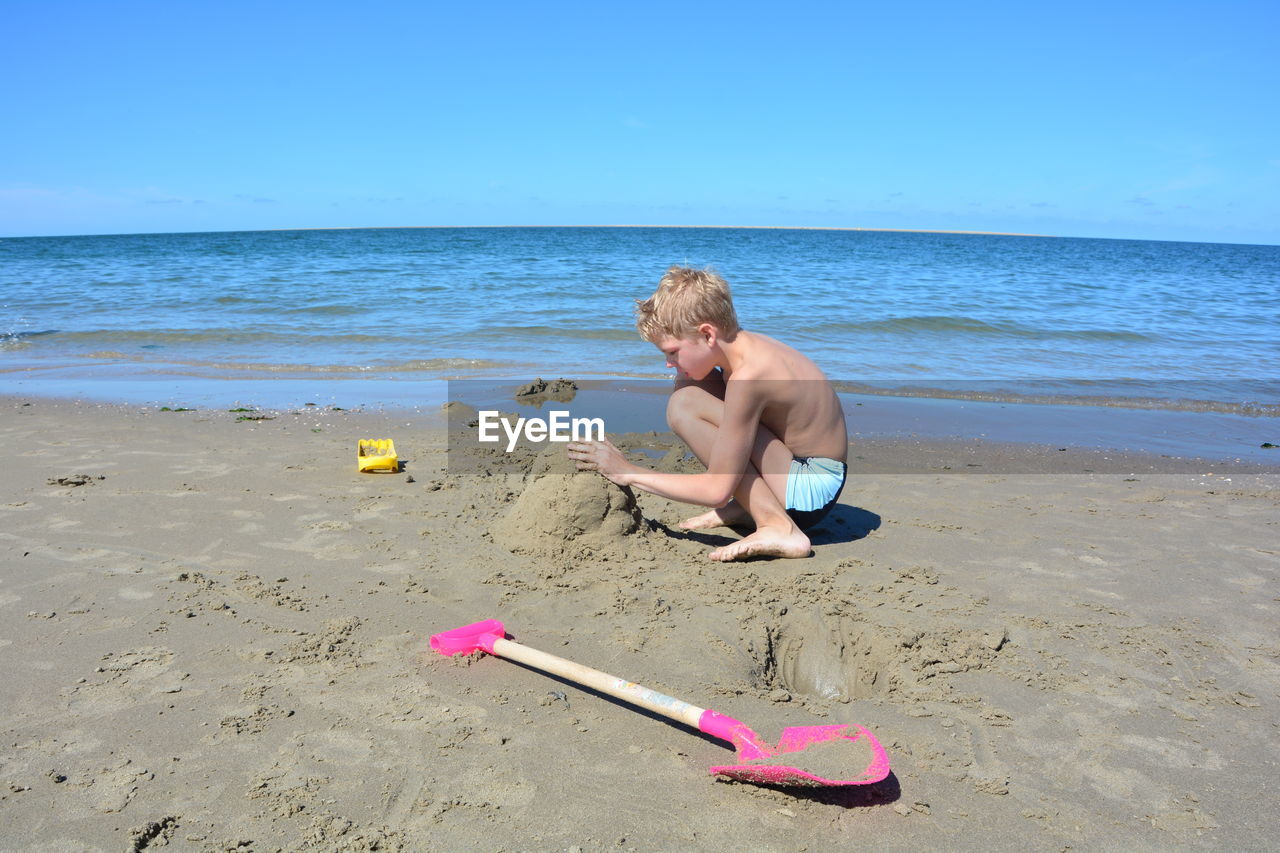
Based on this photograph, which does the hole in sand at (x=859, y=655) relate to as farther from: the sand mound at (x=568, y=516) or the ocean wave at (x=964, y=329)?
the ocean wave at (x=964, y=329)

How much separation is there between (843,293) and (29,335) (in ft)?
44.3

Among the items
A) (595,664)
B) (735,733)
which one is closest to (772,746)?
(735,733)

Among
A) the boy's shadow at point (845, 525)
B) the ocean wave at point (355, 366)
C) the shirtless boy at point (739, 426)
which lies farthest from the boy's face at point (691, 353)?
the ocean wave at point (355, 366)

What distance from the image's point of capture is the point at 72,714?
224 cm

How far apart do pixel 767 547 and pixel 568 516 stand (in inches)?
33.4

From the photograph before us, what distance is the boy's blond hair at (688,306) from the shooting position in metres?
3.13

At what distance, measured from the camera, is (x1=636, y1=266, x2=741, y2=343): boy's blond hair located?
10.3ft

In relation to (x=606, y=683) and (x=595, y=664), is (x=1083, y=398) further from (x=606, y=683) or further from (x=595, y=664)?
(x=606, y=683)

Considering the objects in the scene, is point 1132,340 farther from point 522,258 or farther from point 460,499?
point 522,258

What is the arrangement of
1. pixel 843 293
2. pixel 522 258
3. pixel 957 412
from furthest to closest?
pixel 522 258, pixel 843 293, pixel 957 412

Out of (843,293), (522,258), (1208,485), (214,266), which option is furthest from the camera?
(522,258)

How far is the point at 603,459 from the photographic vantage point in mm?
3432

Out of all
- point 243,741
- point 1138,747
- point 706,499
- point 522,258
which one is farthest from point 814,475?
point 522,258

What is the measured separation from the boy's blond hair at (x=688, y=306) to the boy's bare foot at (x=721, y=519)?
3.23 feet
